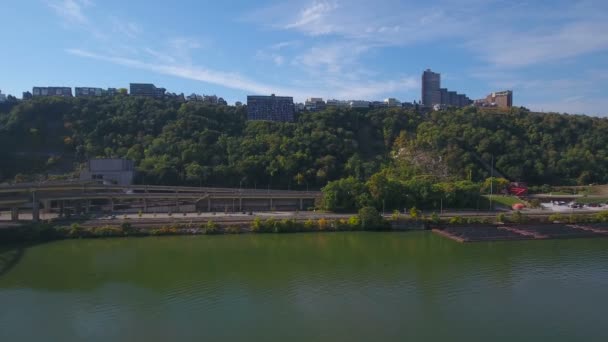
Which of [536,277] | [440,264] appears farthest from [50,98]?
[536,277]

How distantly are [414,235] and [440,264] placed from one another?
506cm

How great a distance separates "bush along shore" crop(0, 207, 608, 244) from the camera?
19.6 metres

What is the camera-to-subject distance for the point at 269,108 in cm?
4366

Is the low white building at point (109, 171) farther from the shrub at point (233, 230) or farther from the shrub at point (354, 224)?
the shrub at point (354, 224)

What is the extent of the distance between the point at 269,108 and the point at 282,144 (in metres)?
11.1

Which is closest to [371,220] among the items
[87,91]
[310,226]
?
[310,226]

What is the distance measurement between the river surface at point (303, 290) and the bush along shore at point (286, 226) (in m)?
0.95

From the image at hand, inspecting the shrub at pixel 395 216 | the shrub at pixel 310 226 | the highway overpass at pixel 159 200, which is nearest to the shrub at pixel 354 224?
the shrub at pixel 310 226

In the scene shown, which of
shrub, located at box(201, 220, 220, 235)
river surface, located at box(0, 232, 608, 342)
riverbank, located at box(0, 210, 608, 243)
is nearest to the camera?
river surface, located at box(0, 232, 608, 342)

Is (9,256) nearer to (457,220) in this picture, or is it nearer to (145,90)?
(457,220)

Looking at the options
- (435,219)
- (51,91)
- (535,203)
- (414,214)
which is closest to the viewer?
(435,219)

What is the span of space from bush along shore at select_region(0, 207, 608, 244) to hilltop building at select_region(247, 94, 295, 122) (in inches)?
893

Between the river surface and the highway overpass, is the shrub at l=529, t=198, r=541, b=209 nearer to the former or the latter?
the river surface

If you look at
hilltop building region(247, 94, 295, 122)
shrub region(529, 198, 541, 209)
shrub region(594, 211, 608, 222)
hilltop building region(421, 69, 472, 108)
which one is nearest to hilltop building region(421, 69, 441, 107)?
hilltop building region(421, 69, 472, 108)
